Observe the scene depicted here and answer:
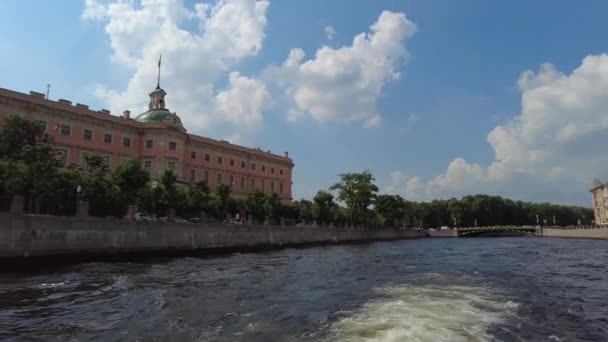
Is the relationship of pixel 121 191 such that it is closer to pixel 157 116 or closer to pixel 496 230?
pixel 157 116

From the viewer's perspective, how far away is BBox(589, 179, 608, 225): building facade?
387ft

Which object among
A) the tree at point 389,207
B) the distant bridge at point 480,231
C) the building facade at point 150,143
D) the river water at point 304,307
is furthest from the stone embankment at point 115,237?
the distant bridge at point 480,231

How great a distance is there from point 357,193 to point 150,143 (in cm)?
4680

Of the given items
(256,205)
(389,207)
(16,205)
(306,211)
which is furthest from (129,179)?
(389,207)

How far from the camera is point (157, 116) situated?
222 feet

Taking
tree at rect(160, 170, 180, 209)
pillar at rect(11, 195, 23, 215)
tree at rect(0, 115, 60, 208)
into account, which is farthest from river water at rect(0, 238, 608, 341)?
tree at rect(160, 170, 180, 209)

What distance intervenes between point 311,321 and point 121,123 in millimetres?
58798

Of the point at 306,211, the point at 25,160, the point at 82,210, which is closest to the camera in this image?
the point at 82,210

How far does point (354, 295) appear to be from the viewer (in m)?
14.5

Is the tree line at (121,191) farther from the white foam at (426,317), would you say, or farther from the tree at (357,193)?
the white foam at (426,317)

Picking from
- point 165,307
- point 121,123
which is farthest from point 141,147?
point 165,307

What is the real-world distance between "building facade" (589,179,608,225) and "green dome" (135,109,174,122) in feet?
377

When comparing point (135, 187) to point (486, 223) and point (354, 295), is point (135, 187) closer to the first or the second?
point (354, 295)

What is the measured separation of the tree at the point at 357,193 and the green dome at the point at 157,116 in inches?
1604
